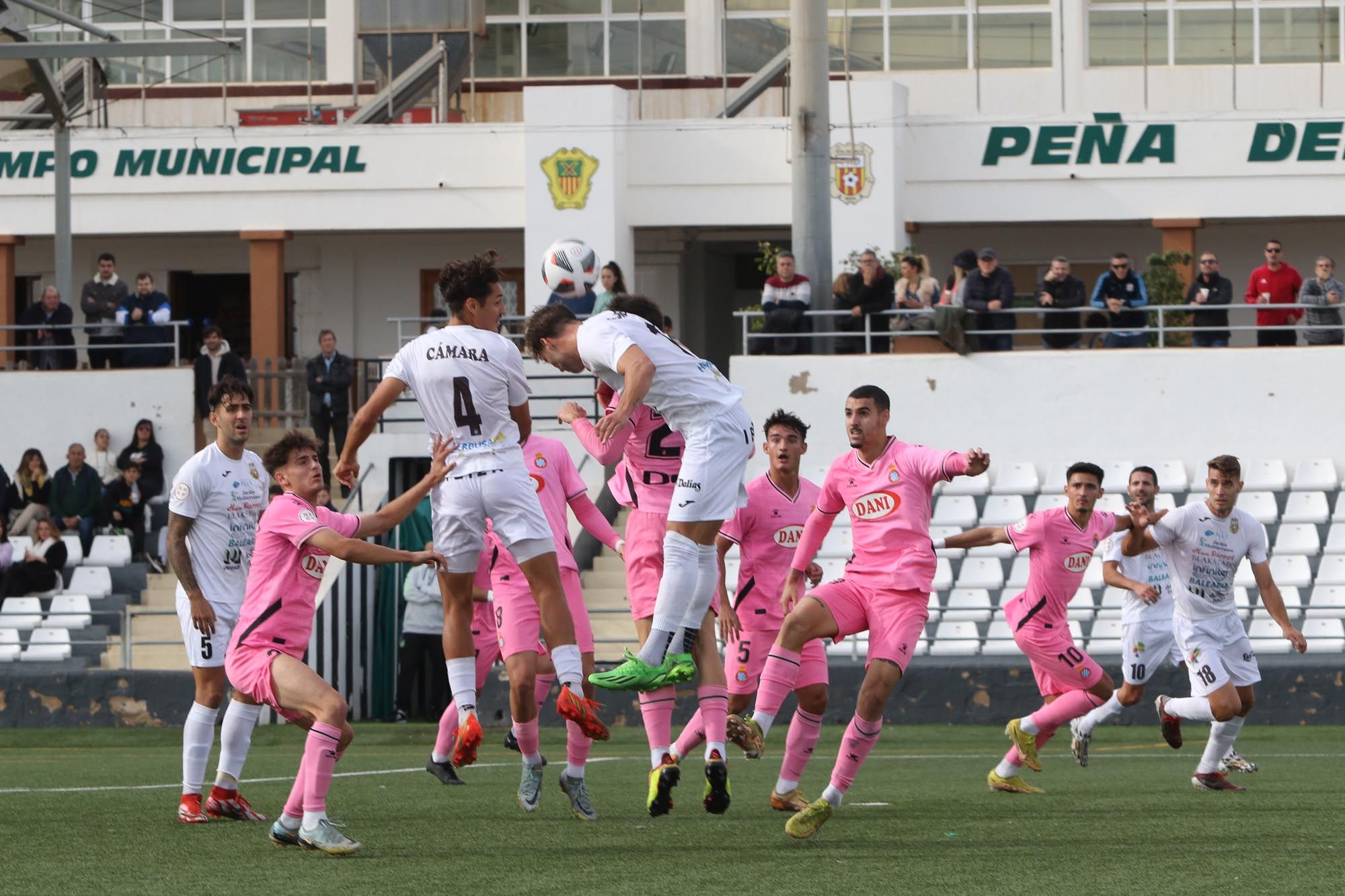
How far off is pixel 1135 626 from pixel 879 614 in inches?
177

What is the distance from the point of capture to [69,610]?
1764 centimetres

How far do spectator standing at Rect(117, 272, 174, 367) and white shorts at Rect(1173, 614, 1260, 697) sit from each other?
1267cm

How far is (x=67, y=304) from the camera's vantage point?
2111cm

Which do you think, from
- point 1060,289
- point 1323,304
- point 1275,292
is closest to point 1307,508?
point 1323,304

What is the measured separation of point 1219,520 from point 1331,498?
7.80 m

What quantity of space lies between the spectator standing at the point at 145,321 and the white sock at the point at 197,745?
11.6 meters

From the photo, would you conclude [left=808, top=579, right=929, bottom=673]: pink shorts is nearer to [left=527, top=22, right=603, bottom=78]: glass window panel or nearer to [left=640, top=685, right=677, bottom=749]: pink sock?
[left=640, top=685, right=677, bottom=749]: pink sock

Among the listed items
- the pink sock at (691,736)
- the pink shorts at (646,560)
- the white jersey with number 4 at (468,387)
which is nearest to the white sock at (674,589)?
the white jersey with number 4 at (468,387)

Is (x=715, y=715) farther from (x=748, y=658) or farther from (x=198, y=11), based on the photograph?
(x=198, y=11)

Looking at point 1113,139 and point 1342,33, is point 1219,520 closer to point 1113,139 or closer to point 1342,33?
point 1113,139

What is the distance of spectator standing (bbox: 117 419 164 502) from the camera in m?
19.2

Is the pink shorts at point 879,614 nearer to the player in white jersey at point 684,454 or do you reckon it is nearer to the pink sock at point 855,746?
the pink sock at point 855,746

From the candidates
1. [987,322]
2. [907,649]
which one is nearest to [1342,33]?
[987,322]

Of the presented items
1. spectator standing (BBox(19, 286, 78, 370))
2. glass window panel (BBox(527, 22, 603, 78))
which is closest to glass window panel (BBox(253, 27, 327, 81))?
glass window panel (BBox(527, 22, 603, 78))
